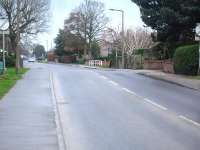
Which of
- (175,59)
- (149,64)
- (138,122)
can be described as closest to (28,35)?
(149,64)

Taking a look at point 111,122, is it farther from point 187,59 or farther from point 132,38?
point 132,38

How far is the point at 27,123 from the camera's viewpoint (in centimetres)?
1257

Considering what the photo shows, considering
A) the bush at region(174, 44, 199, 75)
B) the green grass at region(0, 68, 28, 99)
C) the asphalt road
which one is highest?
the bush at region(174, 44, 199, 75)

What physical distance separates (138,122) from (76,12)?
84672mm

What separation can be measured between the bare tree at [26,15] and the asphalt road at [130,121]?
46.5 meters

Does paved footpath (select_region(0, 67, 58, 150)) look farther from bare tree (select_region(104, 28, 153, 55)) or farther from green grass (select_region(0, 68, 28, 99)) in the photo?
bare tree (select_region(104, 28, 153, 55))

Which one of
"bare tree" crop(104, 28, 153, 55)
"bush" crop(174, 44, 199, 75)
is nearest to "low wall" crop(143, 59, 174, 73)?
"bush" crop(174, 44, 199, 75)

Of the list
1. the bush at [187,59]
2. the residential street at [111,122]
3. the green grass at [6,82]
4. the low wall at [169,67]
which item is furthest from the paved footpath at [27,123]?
the low wall at [169,67]

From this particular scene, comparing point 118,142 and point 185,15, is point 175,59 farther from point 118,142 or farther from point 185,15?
point 118,142

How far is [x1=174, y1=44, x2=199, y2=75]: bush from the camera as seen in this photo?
1330 inches

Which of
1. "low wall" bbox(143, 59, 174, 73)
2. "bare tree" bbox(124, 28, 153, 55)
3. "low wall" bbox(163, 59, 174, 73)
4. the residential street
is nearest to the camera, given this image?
the residential street

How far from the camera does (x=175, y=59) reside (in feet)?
123

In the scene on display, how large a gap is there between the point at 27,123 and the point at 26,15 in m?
55.4

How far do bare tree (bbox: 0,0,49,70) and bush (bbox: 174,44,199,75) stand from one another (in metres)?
33.0
